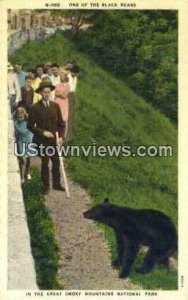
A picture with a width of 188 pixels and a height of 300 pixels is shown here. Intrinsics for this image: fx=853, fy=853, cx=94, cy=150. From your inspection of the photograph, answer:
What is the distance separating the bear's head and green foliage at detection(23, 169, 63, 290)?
52mm

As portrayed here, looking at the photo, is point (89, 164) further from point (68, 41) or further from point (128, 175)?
point (68, 41)

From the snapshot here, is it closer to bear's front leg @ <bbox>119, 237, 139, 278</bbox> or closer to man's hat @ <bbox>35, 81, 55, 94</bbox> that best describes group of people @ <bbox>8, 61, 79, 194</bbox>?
man's hat @ <bbox>35, 81, 55, 94</bbox>

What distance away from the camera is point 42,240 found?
114cm

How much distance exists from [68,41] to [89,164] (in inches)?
6.6

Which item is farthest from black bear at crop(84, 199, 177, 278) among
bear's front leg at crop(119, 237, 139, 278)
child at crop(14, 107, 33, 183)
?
child at crop(14, 107, 33, 183)

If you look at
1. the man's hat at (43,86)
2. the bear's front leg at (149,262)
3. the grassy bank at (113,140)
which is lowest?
the bear's front leg at (149,262)

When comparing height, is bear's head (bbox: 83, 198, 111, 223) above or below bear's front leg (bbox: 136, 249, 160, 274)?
above

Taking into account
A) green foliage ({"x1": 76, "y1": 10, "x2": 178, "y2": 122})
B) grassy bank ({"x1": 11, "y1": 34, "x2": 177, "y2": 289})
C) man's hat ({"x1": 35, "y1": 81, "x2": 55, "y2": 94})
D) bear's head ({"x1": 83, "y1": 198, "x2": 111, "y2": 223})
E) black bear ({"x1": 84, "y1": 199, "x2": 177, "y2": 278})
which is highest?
green foliage ({"x1": 76, "y1": 10, "x2": 178, "y2": 122})

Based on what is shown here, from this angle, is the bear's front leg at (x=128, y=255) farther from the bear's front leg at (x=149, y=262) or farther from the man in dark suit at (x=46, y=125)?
the man in dark suit at (x=46, y=125)

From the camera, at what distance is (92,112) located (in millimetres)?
1153

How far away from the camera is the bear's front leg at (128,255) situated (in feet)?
3.75

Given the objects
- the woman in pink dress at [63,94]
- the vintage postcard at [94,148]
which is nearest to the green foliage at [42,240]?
the vintage postcard at [94,148]

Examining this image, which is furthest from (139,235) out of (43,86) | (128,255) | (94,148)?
(43,86)

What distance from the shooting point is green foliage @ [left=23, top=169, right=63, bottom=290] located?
1136 mm
